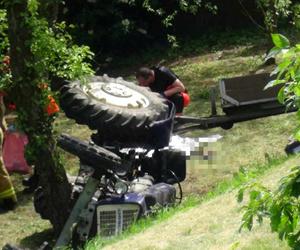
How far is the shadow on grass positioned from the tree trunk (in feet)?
0.69

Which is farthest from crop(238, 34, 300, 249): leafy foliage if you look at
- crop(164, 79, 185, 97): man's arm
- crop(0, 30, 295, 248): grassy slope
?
crop(164, 79, 185, 97): man's arm

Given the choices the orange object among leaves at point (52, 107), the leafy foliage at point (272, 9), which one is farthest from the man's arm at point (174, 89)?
the leafy foliage at point (272, 9)

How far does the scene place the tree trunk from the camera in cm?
672

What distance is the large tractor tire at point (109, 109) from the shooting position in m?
7.27

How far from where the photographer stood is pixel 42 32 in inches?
261

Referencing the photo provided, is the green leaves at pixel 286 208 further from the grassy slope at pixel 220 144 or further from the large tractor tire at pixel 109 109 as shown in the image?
the large tractor tire at pixel 109 109

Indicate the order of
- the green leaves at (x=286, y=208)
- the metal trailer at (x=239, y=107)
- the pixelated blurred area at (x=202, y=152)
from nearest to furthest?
the green leaves at (x=286, y=208) → the pixelated blurred area at (x=202, y=152) → the metal trailer at (x=239, y=107)

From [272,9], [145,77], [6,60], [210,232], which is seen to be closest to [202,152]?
[6,60]

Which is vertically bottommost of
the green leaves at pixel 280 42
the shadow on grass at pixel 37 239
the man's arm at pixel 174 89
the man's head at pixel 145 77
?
the shadow on grass at pixel 37 239

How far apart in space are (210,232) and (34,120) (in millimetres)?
2502

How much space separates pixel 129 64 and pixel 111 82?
8983 mm

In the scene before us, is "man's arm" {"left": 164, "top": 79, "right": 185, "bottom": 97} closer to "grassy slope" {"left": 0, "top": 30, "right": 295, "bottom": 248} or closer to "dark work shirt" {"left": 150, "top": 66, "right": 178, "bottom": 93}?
"dark work shirt" {"left": 150, "top": 66, "right": 178, "bottom": 93}

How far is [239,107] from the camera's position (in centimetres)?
969

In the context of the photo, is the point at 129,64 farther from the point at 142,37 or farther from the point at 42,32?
the point at 42,32
